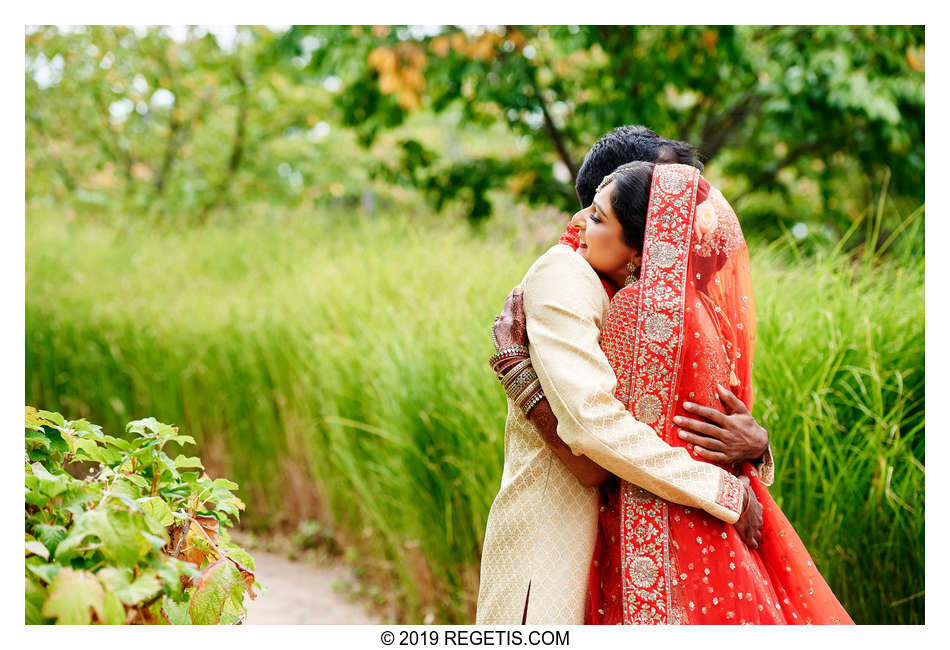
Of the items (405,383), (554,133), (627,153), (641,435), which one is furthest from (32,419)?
(554,133)

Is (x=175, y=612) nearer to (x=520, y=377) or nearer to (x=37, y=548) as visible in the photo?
(x=37, y=548)

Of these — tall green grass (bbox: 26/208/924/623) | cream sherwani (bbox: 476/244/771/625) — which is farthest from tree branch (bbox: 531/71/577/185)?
cream sherwani (bbox: 476/244/771/625)

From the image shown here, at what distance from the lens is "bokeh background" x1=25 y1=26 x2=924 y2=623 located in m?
2.68

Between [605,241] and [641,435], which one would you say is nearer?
[641,435]

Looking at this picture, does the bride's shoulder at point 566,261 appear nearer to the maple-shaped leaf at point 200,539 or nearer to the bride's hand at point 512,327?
the bride's hand at point 512,327

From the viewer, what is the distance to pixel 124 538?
1201mm

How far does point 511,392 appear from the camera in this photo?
1.47 meters

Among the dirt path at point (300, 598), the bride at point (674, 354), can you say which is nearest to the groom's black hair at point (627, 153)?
the bride at point (674, 354)

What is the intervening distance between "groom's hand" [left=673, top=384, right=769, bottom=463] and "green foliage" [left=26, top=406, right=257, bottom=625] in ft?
2.87

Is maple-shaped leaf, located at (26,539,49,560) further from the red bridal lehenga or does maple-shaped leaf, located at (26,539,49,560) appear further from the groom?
the red bridal lehenga

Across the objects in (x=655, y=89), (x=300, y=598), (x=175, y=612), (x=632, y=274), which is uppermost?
(x=655, y=89)

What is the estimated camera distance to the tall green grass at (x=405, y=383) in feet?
8.55

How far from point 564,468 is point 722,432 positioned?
30 centimetres
